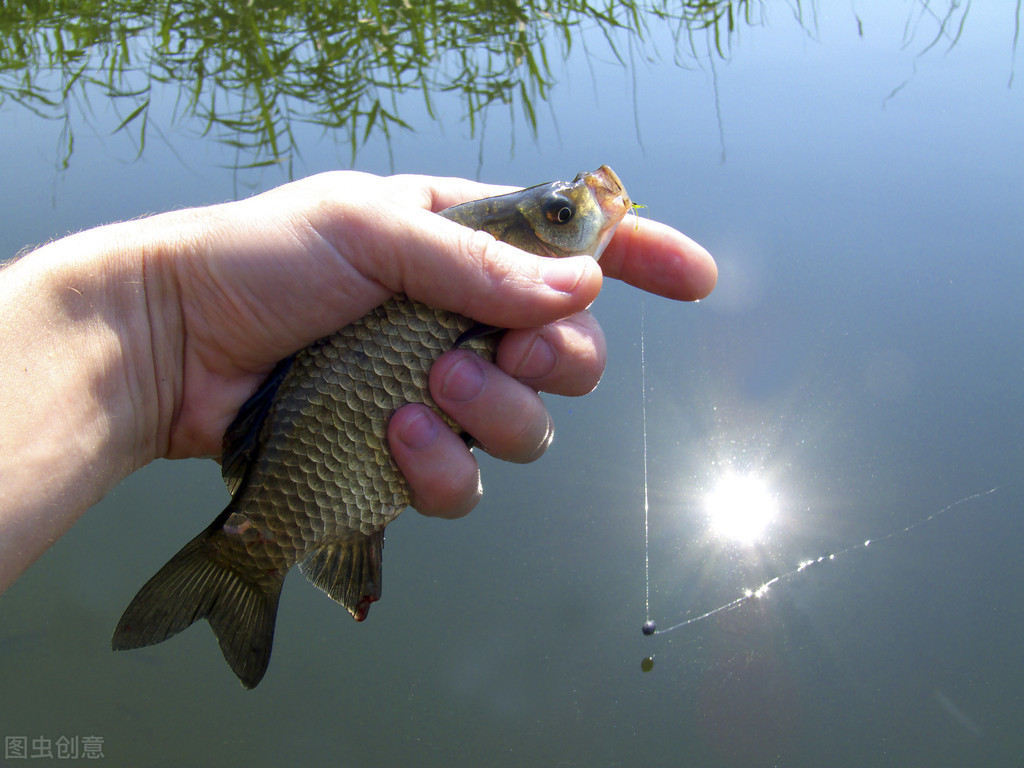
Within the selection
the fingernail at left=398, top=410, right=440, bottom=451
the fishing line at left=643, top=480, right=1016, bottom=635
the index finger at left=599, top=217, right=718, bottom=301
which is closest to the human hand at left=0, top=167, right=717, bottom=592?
the fingernail at left=398, top=410, right=440, bottom=451

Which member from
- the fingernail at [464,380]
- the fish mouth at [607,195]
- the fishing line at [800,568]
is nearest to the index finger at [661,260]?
the fish mouth at [607,195]

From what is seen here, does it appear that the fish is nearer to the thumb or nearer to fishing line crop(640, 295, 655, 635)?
the thumb

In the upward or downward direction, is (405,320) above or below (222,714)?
above

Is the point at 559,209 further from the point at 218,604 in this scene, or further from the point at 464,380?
the point at 218,604

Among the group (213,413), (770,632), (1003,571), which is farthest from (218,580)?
(1003,571)

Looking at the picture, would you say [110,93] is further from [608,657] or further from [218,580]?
[608,657]

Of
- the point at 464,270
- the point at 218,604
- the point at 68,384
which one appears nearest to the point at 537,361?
the point at 464,270
